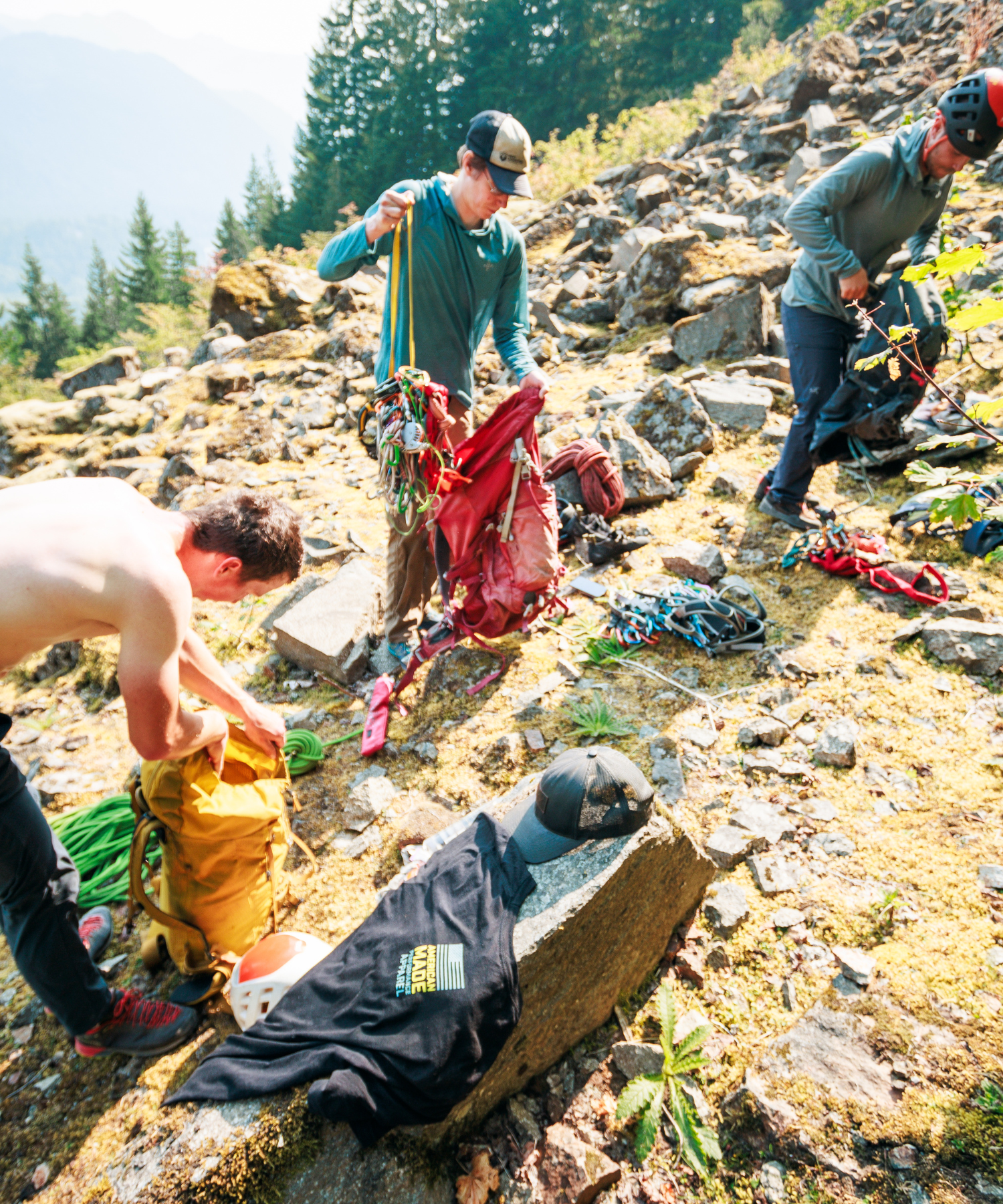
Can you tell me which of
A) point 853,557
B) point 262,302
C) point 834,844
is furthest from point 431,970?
point 262,302

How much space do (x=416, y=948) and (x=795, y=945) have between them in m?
1.35

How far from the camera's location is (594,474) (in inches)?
183

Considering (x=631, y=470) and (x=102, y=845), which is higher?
(x=631, y=470)

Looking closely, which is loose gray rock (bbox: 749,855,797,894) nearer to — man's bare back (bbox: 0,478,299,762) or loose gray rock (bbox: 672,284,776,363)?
man's bare back (bbox: 0,478,299,762)

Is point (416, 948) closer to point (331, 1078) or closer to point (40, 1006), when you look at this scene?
point (331, 1078)

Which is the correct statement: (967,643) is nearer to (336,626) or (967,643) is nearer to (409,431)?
(409,431)

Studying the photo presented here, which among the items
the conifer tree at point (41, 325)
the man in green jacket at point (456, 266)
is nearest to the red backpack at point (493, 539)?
the man in green jacket at point (456, 266)


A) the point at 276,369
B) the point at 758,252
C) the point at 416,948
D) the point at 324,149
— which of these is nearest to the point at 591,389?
the point at 758,252

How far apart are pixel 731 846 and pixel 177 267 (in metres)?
52.1

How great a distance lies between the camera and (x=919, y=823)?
249cm

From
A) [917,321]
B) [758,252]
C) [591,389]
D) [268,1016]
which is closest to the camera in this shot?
[268,1016]

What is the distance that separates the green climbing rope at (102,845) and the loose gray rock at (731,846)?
2.41 meters

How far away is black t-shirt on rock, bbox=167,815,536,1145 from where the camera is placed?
5.00 ft

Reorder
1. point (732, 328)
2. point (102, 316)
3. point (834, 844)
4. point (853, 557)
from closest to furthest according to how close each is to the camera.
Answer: point (834, 844), point (853, 557), point (732, 328), point (102, 316)
